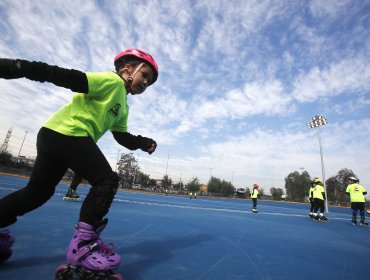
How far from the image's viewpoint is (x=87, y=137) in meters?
1.76

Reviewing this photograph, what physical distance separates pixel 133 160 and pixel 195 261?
79109 millimetres

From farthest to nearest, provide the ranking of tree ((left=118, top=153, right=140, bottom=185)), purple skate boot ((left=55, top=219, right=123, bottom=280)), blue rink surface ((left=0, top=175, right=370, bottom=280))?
tree ((left=118, top=153, right=140, bottom=185)), blue rink surface ((left=0, top=175, right=370, bottom=280)), purple skate boot ((left=55, top=219, right=123, bottom=280))

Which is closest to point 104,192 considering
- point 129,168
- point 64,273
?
point 64,273

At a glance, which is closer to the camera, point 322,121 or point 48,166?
point 48,166

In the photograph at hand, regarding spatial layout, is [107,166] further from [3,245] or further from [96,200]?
[3,245]

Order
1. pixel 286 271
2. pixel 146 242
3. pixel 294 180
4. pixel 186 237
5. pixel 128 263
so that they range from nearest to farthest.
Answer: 1. pixel 128 263
2. pixel 286 271
3. pixel 146 242
4. pixel 186 237
5. pixel 294 180

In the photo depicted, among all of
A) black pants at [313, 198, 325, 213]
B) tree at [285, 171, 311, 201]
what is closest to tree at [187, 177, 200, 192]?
tree at [285, 171, 311, 201]

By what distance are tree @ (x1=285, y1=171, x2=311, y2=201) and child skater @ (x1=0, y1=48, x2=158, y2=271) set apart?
93581 millimetres

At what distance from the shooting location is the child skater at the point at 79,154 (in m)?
1.54

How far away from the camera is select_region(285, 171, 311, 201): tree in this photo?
85.2 meters

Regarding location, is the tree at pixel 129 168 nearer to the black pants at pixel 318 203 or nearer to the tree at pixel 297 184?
the tree at pixel 297 184

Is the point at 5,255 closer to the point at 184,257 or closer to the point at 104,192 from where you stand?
the point at 104,192

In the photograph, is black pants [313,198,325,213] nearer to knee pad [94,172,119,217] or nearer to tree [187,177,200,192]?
knee pad [94,172,119,217]

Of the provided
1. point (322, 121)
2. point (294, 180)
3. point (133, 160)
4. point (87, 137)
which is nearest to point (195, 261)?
point (87, 137)
